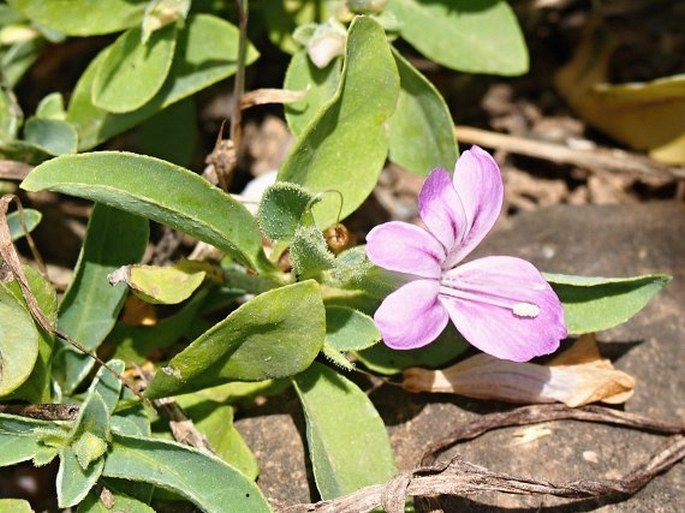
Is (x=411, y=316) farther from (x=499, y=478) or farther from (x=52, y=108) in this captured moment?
(x=52, y=108)

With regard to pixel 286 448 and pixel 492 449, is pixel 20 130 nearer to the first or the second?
pixel 286 448

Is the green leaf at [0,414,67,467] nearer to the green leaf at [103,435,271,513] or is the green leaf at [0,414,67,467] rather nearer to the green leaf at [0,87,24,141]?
the green leaf at [103,435,271,513]

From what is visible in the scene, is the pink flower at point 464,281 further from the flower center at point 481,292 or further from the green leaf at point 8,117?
the green leaf at point 8,117

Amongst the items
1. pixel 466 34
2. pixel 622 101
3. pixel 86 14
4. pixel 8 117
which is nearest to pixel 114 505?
pixel 8 117

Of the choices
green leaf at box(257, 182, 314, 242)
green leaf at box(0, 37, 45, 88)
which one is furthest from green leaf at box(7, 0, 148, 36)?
green leaf at box(257, 182, 314, 242)

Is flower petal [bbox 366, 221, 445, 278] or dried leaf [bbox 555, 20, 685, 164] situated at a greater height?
flower petal [bbox 366, 221, 445, 278]
